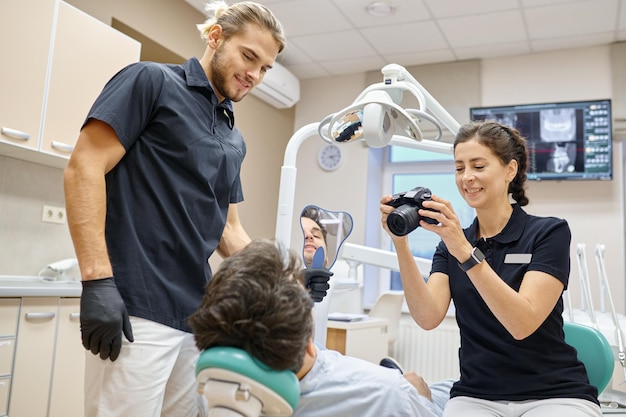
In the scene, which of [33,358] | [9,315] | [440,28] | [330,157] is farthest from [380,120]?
[330,157]

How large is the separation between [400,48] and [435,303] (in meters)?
3.36

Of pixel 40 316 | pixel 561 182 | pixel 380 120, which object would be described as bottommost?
pixel 40 316

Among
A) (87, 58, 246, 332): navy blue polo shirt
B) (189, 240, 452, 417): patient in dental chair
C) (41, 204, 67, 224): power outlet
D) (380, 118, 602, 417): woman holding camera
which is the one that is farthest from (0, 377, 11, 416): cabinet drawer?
(189, 240, 452, 417): patient in dental chair

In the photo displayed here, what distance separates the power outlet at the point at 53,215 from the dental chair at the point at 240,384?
2.68 meters

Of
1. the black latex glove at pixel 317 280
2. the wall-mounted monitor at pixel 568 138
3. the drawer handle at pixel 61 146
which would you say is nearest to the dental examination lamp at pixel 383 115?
the black latex glove at pixel 317 280

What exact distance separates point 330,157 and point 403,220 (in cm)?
382

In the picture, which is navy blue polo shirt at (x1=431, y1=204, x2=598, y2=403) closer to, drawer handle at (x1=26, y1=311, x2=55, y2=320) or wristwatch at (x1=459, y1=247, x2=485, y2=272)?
wristwatch at (x1=459, y1=247, x2=485, y2=272)

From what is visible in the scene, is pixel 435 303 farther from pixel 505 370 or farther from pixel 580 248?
pixel 580 248

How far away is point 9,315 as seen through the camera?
2260mm

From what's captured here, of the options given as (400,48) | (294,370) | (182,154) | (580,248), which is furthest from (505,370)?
(400,48)

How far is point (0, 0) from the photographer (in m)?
2.46

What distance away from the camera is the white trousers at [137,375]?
3.88 feet

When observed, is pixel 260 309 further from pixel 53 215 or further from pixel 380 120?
pixel 53 215

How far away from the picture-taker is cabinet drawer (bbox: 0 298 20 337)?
7.33 ft
